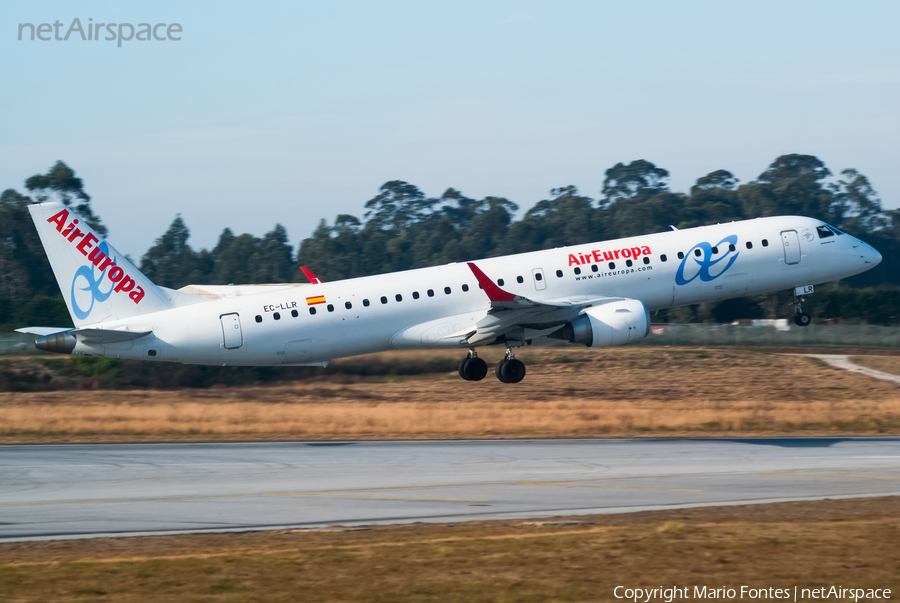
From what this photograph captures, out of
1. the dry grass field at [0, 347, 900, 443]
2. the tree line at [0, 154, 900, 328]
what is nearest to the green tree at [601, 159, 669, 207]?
the tree line at [0, 154, 900, 328]

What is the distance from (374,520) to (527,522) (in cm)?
329

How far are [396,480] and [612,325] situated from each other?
34.5ft

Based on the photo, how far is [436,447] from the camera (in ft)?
110

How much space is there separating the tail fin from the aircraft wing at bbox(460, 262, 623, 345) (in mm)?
11615

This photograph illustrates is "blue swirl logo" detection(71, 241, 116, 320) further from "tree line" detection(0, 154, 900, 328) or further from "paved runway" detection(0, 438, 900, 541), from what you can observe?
"tree line" detection(0, 154, 900, 328)

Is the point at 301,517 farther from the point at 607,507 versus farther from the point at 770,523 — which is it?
the point at 770,523

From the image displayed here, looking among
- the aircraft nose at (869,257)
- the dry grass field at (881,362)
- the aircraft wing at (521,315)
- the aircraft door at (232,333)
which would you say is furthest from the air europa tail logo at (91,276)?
the dry grass field at (881,362)

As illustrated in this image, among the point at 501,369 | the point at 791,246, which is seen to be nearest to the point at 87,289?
the point at 501,369

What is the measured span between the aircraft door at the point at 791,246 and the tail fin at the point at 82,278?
2350cm

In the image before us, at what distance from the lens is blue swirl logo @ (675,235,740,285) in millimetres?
34500

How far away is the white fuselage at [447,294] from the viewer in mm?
32281

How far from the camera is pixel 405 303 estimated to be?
33.1m

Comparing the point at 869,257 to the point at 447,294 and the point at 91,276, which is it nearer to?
the point at 447,294

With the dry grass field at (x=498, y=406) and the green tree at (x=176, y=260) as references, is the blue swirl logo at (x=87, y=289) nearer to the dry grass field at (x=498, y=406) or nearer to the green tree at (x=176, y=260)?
the dry grass field at (x=498, y=406)
